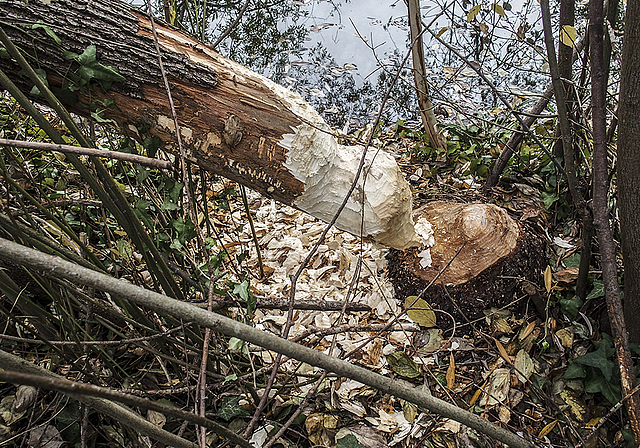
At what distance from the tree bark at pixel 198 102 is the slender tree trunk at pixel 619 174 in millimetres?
642

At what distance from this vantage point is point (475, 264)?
5.60ft

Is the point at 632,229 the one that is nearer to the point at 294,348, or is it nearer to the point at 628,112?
the point at 628,112

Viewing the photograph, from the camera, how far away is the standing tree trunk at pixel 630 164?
1141mm

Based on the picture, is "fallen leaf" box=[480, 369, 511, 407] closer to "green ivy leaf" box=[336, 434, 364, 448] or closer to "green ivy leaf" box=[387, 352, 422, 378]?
"green ivy leaf" box=[387, 352, 422, 378]

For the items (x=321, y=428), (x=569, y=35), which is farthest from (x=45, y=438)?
(x=569, y=35)

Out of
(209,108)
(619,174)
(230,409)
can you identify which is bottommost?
(230,409)

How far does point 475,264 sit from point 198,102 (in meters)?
1.22

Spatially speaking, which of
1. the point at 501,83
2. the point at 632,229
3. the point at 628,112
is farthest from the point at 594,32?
the point at 501,83

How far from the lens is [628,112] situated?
119 cm

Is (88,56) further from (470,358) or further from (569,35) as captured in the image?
(470,358)

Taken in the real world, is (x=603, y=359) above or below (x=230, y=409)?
above

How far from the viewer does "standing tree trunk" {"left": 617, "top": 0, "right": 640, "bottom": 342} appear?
44.9 inches

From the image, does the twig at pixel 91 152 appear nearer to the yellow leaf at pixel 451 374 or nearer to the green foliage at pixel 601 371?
the yellow leaf at pixel 451 374

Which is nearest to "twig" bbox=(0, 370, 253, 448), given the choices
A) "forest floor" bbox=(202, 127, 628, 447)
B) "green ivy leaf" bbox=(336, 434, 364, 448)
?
"forest floor" bbox=(202, 127, 628, 447)
